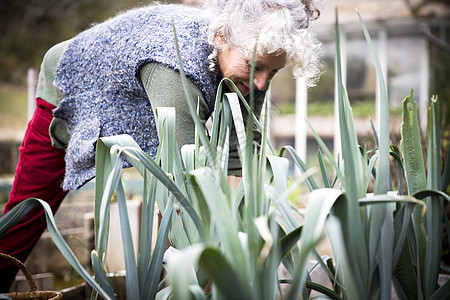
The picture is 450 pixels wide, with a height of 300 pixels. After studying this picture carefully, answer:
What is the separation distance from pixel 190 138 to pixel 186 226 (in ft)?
1.12

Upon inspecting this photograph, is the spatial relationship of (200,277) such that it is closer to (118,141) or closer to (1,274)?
(118,141)

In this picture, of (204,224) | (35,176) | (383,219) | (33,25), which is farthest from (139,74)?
(33,25)

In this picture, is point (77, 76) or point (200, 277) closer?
point (200, 277)

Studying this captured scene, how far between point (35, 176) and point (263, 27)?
Result: 88cm

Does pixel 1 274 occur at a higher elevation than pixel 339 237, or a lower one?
lower

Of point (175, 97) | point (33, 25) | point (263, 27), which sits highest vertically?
point (33, 25)

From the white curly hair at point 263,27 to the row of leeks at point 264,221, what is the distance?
33cm

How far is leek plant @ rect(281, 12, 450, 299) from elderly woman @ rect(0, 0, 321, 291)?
17.2 inches

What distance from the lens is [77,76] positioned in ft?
5.19

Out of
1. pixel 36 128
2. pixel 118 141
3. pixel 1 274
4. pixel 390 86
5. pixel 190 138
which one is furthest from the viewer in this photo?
pixel 390 86

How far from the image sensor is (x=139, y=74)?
1418 millimetres

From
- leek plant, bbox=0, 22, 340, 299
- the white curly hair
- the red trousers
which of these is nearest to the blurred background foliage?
the red trousers

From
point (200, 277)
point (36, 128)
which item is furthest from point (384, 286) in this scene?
point (36, 128)

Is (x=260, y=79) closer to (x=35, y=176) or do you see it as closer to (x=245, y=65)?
(x=245, y=65)
